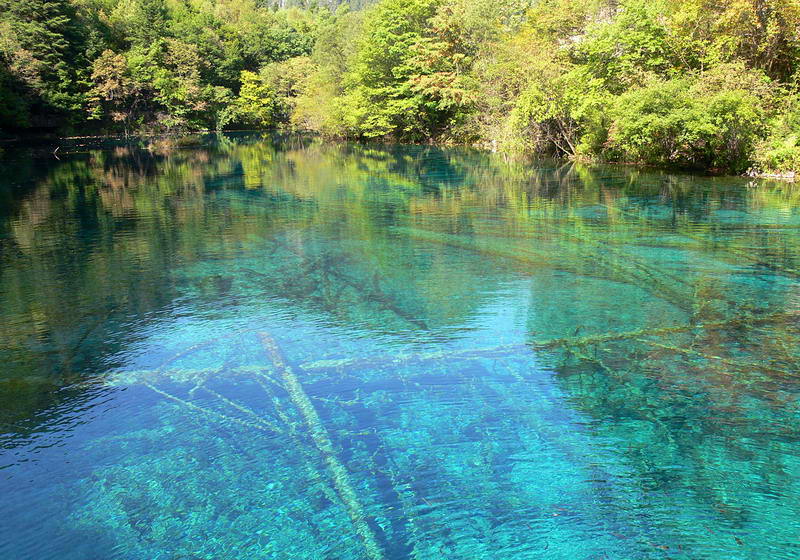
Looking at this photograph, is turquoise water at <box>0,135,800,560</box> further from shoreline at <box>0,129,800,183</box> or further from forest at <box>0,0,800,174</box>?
forest at <box>0,0,800,174</box>

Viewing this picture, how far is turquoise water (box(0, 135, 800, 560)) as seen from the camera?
3.66 metres

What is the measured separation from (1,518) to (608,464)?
4.19m

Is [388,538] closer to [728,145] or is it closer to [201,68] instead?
[728,145]

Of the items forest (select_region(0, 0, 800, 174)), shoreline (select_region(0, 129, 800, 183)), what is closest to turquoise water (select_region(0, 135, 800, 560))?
shoreline (select_region(0, 129, 800, 183))

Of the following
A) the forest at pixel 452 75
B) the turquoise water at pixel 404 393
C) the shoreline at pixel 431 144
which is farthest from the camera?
the forest at pixel 452 75

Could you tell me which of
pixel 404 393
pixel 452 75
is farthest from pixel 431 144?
pixel 404 393

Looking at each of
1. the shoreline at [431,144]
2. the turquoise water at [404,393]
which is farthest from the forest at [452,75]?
the turquoise water at [404,393]

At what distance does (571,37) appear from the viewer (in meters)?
30.7

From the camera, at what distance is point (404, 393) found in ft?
17.5

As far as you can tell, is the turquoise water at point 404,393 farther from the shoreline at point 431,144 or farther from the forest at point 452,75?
the forest at point 452,75

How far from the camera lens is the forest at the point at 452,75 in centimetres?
1908

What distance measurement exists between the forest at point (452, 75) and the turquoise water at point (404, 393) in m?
9.22

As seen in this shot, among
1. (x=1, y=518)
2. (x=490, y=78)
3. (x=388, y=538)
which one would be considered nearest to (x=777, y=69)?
(x=490, y=78)

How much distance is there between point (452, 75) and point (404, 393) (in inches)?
1337
